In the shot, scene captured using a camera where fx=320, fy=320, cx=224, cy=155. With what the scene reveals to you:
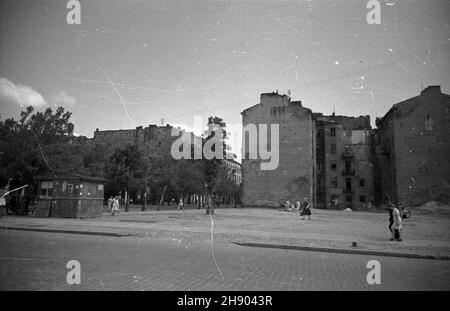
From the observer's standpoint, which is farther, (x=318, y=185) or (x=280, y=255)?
(x=318, y=185)

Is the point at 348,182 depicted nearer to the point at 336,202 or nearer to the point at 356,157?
the point at 336,202

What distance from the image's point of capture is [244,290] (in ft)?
18.3

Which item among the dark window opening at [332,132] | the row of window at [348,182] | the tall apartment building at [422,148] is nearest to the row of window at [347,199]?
the row of window at [348,182]

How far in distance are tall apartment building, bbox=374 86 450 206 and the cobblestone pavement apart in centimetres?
3768

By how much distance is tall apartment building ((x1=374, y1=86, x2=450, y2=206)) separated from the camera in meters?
42.9

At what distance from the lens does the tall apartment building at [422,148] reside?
42.9 meters

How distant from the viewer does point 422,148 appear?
44.2 metres

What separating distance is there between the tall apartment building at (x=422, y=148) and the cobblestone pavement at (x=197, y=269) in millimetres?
37681

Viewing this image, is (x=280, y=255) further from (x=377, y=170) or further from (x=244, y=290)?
(x=377, y=170)

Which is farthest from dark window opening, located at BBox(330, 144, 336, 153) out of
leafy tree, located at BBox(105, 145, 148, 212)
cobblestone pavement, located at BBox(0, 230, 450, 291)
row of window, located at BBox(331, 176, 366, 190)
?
cobblestone pavement, located at BBox(0, 230, 450, 291)

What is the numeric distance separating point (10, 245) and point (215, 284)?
7814 millimetres

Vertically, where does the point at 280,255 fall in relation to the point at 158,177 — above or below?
below

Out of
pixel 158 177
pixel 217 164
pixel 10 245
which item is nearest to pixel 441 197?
pixel 217 164

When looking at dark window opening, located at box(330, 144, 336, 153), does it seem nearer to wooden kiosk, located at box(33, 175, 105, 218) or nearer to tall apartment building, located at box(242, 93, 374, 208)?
tall apartment building, located at box(242, 93, 374, 208)
